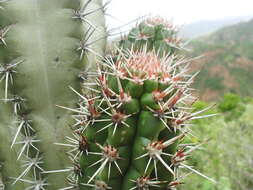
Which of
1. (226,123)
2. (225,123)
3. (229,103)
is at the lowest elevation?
(229,103)

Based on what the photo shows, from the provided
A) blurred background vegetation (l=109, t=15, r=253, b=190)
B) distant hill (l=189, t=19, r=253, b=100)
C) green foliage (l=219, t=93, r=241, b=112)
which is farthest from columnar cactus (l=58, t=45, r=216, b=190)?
distant hill (l=189, t=19, r=253, b=100)

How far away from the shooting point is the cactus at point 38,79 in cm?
181

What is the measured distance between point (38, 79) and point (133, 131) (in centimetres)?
60

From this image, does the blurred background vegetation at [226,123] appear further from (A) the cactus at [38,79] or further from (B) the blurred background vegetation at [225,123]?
(A) the cactus at [38,79]

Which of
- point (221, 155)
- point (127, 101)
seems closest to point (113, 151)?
point (127, 101)

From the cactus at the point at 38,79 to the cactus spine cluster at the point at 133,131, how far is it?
33 centimetres

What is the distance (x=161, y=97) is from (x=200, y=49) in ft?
82.6

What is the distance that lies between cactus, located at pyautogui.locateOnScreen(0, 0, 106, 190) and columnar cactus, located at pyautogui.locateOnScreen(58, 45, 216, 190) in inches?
13.1

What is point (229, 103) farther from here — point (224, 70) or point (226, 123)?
point (224, 70)

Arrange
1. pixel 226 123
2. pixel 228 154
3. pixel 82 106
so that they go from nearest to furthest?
1. pixel 82 106
2. pixel 228 154
3. pixel 226 123

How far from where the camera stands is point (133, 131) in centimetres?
150

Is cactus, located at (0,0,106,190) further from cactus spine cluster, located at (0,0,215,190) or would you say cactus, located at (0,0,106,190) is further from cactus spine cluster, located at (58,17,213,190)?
cactus spine cluster, located at (58,17,213,190)

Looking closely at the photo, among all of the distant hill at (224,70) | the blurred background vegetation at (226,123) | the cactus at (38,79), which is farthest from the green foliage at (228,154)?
the distant hill at (224,70)

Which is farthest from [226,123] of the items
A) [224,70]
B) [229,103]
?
[224,70]
